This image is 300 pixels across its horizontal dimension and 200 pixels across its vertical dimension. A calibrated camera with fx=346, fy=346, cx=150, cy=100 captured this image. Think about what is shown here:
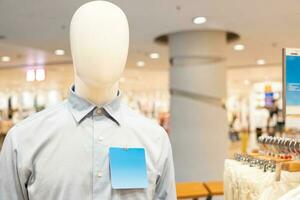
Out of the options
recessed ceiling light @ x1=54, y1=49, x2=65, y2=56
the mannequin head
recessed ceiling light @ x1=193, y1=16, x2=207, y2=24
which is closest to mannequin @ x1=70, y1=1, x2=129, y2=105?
the mannequin head

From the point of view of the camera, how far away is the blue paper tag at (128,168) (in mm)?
1046

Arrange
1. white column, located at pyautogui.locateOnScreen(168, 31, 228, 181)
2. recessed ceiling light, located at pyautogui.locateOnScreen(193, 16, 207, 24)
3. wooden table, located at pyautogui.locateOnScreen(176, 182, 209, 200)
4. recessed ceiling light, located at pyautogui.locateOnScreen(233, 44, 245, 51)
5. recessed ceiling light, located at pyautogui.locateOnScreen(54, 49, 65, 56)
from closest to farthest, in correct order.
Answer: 1. wooden table, located at pyautogui.locateOnScreen(176, 182, 209, 200)
2. recessed ceiling light, located at pyautogui.locateOnScreen(193, 16, 207, 24)
3. white column, located at pyautogui.locateOnScreen(168, 31, 228, 181)
4. recessed ceiling light, located at pyautogui.locateOnScreen(233, 44, 245, 51)
5. recessed ceiling light, located at pyautogui.locateOnScreen(54, 49, 65, 56)

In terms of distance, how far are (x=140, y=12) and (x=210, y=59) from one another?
1.53 meters

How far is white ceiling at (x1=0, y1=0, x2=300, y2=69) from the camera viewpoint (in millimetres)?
3756

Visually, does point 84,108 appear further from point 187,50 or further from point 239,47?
point 239,47

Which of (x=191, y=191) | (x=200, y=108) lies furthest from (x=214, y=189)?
(x=200, y=108)

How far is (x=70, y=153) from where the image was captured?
1038 mm

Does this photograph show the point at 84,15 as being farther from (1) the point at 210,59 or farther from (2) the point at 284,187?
(1) the point at 210,59

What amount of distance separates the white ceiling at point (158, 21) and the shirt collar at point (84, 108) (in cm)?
212

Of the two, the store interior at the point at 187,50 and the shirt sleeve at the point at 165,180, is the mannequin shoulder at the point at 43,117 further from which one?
the store interior at the point at 187,50

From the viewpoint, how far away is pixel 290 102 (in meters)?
1.39

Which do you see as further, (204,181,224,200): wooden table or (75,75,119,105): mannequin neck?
(204,181,224,200): wooden table

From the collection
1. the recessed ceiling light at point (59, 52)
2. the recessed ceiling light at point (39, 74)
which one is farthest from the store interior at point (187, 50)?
the recessed ceiling light at point (39, 74)

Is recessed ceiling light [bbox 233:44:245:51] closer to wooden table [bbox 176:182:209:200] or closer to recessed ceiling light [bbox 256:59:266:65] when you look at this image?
recessed ceiling light [bbox 256:59:266:65]
